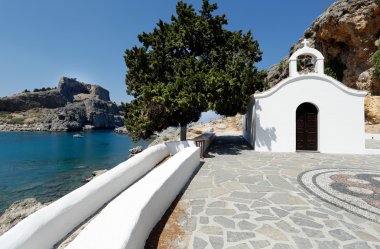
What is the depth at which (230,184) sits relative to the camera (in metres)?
7.33

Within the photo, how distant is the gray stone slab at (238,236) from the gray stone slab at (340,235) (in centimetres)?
159

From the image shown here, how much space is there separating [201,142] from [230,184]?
5.13 meters

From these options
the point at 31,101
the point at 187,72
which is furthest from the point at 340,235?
the point at 31,101

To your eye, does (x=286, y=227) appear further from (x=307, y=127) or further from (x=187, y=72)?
(x=307, y=127)

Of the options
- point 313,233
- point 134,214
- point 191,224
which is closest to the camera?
point 134,214

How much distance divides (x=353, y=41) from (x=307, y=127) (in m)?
23.1

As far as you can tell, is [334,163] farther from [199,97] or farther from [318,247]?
[318,247]

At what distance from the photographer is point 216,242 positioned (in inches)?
157

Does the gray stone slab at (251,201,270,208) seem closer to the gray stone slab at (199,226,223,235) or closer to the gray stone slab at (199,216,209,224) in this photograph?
the gray stone slab at (199,216,209,224)

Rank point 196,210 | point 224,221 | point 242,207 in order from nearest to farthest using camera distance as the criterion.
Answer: point 224,221 → point 196,210 → point 242,207

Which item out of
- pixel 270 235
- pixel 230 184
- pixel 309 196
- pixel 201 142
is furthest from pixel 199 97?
pixel 270 235

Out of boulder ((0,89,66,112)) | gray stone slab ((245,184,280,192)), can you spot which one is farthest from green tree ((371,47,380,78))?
boulder ((0,89,66,112))

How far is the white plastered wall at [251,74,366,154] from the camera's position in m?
13.4

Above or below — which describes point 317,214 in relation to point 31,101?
below
